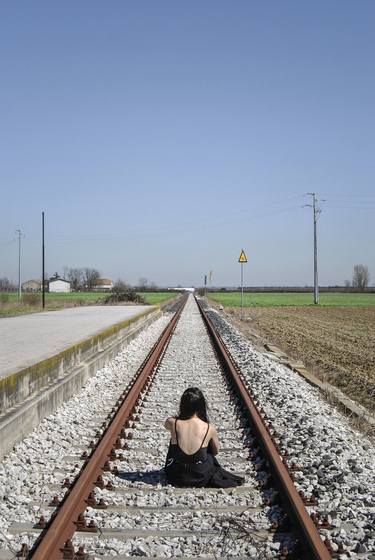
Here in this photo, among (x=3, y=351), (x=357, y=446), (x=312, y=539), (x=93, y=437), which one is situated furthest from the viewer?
(x=3, y=351)

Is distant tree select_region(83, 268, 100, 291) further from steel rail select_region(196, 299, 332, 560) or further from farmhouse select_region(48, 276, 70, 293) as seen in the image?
steel rail select_region(196, 299, 332, 560)

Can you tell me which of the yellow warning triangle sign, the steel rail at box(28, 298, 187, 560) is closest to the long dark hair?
the steel rail at box(28, 298, 187, 560)

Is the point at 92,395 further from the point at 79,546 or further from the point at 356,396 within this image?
the point at 79,546

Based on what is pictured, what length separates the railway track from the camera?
4.21 meters

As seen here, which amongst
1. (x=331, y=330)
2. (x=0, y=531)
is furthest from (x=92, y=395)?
(x=331, y=330)

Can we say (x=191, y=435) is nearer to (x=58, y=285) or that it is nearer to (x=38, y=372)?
(x=38, y=372)

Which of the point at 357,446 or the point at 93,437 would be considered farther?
the point at 93,437

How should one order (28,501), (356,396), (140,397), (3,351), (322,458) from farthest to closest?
(3,351) → (356,396) → (140,397) → (322,458) → (28,501)

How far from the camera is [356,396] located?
1141 cm

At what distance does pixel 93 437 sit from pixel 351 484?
327cm

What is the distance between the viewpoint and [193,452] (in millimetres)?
5691

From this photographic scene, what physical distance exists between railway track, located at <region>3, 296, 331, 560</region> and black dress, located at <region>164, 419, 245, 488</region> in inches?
3.3

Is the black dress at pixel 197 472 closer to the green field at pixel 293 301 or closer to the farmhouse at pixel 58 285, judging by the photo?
the green field at pixel 293 301

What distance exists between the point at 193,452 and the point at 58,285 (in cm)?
18956
